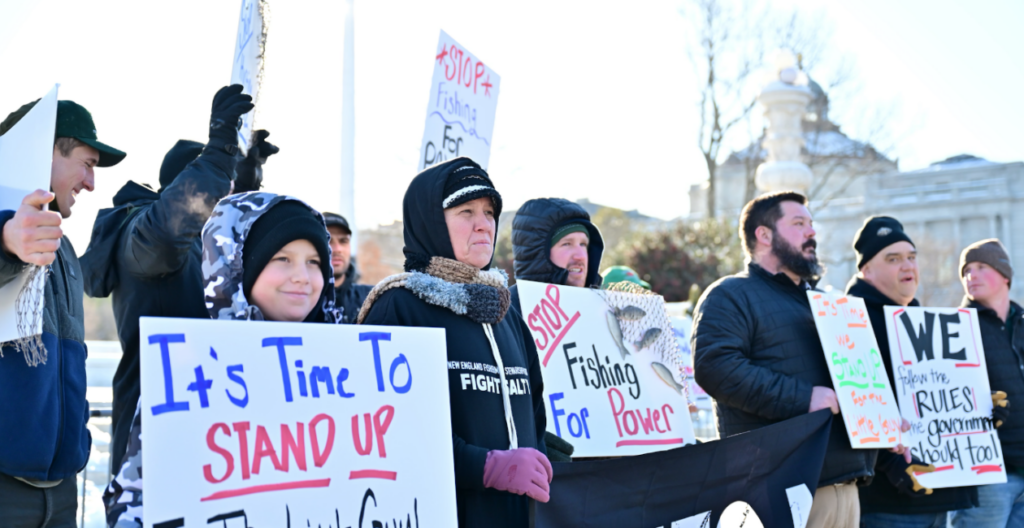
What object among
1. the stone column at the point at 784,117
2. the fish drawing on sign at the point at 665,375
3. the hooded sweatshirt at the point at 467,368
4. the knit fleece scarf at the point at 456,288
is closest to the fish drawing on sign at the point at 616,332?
the fish drawing on sign at the point at 665,375

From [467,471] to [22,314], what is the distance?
1.42 m

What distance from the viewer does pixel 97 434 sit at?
20.5ft

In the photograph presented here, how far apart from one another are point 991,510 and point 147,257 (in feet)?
16.7

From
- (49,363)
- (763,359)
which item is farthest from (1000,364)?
(49,363)

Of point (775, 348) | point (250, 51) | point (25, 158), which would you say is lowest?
point (775, 348)

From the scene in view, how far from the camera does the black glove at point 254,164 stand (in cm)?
417

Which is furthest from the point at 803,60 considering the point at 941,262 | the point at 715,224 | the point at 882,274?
the point at 882,274

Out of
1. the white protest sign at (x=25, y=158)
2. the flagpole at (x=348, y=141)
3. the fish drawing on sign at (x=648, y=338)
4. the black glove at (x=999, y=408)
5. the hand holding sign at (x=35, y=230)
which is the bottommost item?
the black glove at (x=999, y=408)

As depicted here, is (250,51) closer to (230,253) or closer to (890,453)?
(230,253)

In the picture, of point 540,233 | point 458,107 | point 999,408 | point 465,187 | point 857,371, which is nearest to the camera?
point 465,187

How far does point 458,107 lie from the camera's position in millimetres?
5816

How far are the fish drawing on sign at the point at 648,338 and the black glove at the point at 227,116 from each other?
212cm

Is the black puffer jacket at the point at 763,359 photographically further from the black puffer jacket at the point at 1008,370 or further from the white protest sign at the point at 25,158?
the white protest sign at the point at 25,158

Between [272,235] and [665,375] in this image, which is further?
[665,375]
